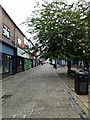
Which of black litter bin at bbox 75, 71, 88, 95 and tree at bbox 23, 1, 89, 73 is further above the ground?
tree at bbox 23, 1, 89, 73

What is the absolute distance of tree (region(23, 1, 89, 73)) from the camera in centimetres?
2642

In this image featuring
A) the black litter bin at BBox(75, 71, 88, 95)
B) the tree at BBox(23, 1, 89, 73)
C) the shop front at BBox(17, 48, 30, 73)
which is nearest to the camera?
the black litter bin at BBox(75, 71, 88, 95)

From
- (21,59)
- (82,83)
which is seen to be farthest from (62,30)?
(21,59)

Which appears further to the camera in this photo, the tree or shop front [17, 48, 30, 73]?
shop front [17, 48, 30, 73]

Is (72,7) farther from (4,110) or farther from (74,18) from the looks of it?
(4,110)

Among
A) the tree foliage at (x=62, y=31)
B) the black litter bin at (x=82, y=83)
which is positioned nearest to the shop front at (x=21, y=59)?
the tree foliage at (x=62, y=31)

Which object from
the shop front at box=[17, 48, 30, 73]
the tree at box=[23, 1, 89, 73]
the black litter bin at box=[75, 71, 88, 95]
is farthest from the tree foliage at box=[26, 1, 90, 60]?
the black litter bin at box=[75, 71, 88, 95]

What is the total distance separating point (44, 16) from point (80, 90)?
15.4 metres

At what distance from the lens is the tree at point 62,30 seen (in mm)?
26422

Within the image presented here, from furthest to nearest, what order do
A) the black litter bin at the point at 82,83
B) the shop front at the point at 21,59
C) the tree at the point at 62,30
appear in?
the shop front at the point at 21,59, the tree at the point at 62,30, the black litter bin at the point at 82,83

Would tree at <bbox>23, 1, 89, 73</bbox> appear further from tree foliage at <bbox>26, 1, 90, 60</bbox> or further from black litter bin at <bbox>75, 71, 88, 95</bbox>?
black litter bin at <bbox>75, 71, 88, 95</bbox>

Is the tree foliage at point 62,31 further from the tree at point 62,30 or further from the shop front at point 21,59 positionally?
the shop front at point 21,59

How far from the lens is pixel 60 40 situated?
88.3ft

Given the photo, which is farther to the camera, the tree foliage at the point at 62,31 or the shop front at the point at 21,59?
the shop front at the point at 21,59
